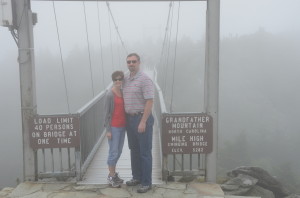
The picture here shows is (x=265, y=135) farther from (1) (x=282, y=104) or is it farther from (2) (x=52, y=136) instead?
(2) (x=52, y=136)

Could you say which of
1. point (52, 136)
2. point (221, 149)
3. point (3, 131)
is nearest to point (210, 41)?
point (52, 136)

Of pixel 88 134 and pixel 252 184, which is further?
pixel 252 184

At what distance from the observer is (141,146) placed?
210 inches

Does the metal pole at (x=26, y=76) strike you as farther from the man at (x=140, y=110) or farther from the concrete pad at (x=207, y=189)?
the concrete pad at (x=207, y=189)

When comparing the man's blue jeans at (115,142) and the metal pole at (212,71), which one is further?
the metal pole at (212,71)

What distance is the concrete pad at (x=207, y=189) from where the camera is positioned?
218 inches

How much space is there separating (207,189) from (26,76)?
2897 mm

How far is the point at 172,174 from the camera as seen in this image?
6.02m

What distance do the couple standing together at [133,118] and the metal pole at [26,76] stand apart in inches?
46.8

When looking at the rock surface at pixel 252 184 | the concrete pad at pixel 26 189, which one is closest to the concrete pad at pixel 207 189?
the concrete pad at pixel 26 189

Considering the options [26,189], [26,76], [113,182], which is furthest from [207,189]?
[26,76]

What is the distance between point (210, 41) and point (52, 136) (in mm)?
2521

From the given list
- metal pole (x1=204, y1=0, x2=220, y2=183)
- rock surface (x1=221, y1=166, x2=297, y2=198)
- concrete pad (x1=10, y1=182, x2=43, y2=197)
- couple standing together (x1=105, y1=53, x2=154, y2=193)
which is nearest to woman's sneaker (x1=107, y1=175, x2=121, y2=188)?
couple standing together (x1=105, y1=53, x2=154, y2=193)

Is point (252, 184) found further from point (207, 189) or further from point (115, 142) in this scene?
point (115, 142)
